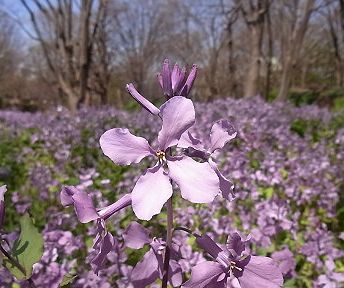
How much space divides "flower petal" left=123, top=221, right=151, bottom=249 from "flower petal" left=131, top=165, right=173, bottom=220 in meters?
0.18

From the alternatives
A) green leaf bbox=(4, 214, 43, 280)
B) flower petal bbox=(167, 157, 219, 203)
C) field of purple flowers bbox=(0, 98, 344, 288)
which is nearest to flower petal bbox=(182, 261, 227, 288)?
flower petal bbox=(167, 157, 219, 203)

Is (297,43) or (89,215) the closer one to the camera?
(89,215)

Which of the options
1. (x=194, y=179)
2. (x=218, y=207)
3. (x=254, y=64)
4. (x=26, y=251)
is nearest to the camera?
(x=194, y=179)

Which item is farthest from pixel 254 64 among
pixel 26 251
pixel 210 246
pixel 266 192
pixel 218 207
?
pixel 210 246

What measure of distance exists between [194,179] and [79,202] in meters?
0.19

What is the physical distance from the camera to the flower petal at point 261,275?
802mm

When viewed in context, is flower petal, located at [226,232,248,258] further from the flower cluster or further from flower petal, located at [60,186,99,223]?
flower petal, located at [60,186,99,223]

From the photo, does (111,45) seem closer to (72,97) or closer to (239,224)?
(72,97)

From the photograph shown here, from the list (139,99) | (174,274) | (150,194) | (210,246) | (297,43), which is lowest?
(297,43)

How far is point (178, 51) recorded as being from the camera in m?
38.5

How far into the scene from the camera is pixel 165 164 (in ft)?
2.72

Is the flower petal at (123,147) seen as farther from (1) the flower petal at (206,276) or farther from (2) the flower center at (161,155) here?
(1) the flower petal at (206,276)

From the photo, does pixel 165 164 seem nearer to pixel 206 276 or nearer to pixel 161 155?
pixel 161 155

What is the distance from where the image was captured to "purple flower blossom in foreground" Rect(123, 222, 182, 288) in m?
0.94
